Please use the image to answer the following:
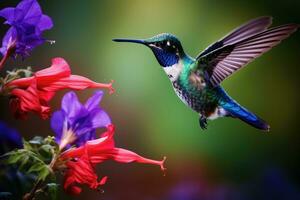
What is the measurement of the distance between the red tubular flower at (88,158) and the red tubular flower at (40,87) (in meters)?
0.07

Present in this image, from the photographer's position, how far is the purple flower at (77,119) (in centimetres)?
66

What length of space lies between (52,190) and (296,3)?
3.98ft

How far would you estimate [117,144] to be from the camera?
4.80ft

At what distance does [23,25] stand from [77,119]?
5.8 inches

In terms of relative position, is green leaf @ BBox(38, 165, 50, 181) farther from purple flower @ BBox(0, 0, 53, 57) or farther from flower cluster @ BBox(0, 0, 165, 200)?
purple flower @ BBox(0, 0, 53, 57)

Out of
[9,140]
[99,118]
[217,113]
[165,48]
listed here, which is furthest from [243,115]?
[9,140]

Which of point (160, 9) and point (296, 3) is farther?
point (296, 3)

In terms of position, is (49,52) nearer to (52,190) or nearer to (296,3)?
(296,3)

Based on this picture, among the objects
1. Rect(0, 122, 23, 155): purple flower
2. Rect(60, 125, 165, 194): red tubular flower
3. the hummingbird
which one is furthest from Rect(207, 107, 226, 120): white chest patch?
Rect(0, 122, 23, 155): purple flower

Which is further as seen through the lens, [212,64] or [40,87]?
[212,64]

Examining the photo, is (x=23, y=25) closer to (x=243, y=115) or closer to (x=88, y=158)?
(x=88, y=158)

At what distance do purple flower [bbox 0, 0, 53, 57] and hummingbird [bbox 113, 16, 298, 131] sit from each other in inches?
6.6

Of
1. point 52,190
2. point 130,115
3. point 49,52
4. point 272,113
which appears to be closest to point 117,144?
point 130,115

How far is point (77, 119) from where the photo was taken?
667 mm
